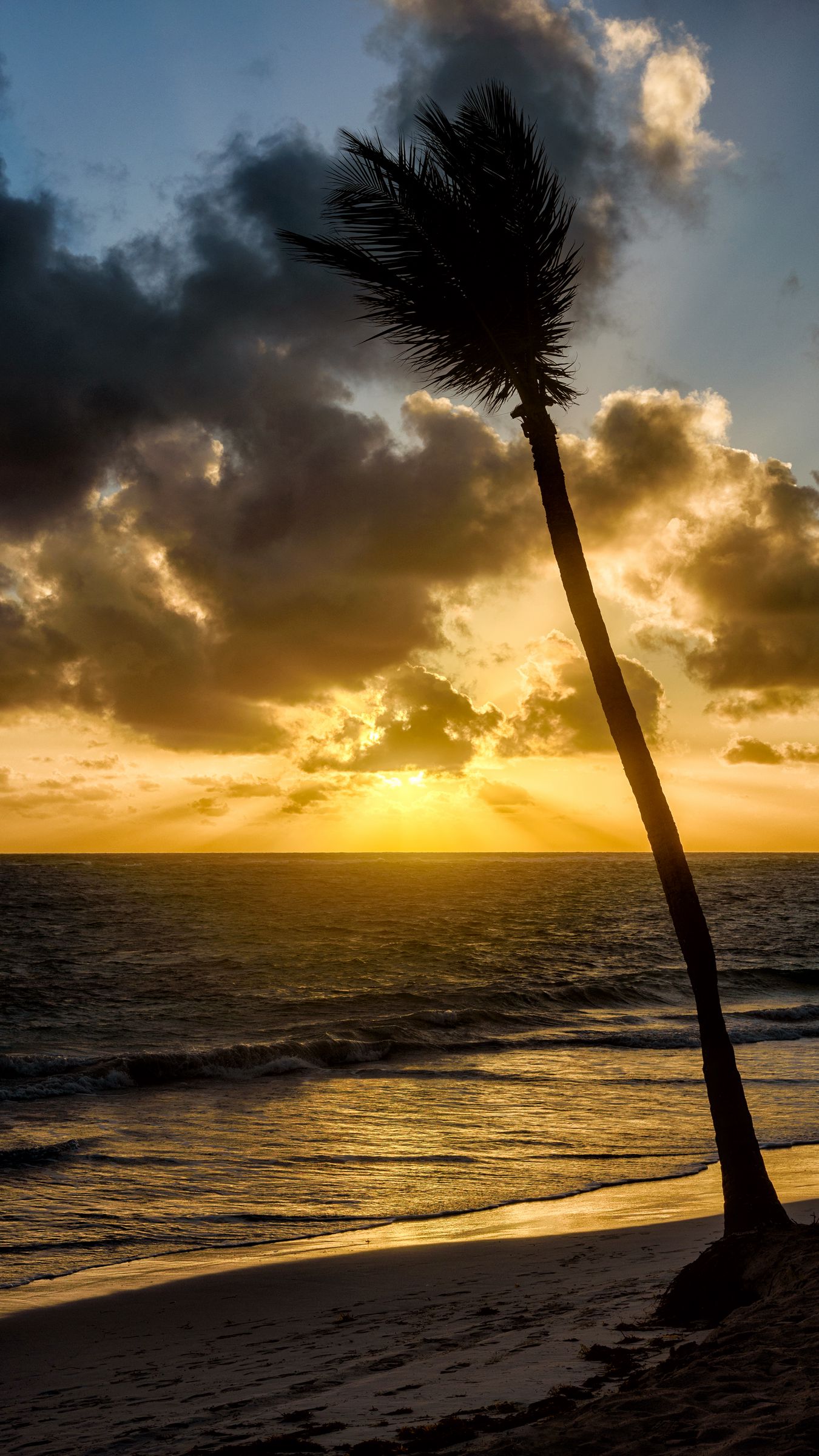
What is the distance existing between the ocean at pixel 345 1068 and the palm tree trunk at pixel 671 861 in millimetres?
4478

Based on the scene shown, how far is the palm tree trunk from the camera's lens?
718 centimetres

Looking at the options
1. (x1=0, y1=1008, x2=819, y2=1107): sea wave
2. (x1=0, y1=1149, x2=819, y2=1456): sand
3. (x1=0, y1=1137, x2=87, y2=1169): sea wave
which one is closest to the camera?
(x1=0, y1=1149, x2=819, y2=1456): sand

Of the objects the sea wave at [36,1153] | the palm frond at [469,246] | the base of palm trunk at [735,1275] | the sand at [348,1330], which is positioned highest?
the palm frond at [469,246]

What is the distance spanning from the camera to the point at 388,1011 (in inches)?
1097

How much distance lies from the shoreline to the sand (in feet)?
0.11

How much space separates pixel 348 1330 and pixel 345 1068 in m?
14.5

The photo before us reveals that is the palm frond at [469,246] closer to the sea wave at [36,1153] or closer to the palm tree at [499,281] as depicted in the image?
the palm tree at [499,281]

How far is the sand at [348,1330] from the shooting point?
5133 millimetres

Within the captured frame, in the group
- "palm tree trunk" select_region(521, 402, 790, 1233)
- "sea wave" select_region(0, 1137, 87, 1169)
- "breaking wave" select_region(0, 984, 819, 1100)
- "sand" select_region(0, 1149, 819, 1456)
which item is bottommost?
"breaking wave" select_region(0, 984, 819, 1100)

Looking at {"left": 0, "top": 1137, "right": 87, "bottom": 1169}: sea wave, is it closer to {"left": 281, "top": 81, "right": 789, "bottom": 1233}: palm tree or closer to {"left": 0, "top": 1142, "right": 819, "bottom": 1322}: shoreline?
{"left": 0, "top": 1142, "right": 819, "bottom": 1322}: shoreline

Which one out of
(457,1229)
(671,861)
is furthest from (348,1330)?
(671,861)

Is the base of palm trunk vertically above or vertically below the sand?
above

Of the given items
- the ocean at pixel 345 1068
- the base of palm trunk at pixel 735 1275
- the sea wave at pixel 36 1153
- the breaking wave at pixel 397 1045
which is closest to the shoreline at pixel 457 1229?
the ocean at pixel 345 1068

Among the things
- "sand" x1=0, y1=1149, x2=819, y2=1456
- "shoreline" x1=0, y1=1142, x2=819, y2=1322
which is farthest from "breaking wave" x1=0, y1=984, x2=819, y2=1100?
"sand" x1=0, y1=1149, x2=819, y2=1456
